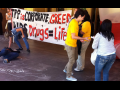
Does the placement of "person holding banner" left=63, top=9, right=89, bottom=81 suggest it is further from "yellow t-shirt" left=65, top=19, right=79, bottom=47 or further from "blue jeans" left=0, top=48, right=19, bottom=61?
"blue jeans" left=0, top=48, right=19, bottom=61

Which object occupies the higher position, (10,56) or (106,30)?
(106,30)

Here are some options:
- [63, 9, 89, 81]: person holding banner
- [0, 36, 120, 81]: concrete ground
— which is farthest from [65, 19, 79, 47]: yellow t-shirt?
[0, 36, 120, 81]: concrete ground

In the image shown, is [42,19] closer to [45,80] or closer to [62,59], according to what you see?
[62,59]

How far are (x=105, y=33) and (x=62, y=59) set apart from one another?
255 centimetres

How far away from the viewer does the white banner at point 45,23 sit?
6629 millimetres

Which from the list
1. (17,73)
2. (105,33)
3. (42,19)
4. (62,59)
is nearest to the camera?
(105,33)

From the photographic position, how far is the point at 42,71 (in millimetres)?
3654

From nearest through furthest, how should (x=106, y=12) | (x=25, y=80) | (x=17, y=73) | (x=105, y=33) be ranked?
(x=105, y=33), (x=25, y=80), (x=17, y=73), (x=106, y=12)

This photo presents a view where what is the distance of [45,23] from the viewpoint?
736 cm


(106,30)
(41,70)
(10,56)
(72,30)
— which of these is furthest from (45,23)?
(106,30)

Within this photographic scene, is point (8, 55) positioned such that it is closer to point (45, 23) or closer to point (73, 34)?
point (73, 34)

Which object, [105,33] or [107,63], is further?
[107,63]
